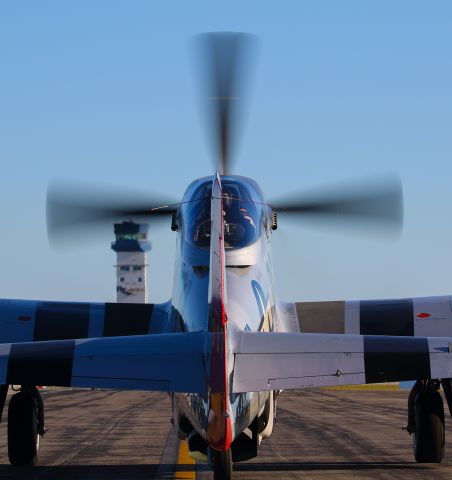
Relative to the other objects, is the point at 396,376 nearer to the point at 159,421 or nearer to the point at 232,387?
the point at 232,387

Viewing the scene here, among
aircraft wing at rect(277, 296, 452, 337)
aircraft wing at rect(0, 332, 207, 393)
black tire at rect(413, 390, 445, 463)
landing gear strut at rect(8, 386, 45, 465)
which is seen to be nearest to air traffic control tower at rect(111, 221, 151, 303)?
aircraft wing at rect(277, 296, 452, 337)

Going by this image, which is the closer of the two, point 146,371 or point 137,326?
point 146,371

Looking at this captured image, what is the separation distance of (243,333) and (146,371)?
1.00 metres

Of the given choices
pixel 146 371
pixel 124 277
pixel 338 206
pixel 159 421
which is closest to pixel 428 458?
pixel 338 206

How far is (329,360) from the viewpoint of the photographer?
10.7 m

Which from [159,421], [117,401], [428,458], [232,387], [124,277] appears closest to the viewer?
[232,387]

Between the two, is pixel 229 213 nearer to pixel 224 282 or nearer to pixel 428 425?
pixel 224 282

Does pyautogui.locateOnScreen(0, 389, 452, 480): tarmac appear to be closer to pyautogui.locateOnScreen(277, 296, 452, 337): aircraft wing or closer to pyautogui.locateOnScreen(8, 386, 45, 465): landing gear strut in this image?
pyautogui.locateOnScreen(8, 386, 45, 465): landing gear strut

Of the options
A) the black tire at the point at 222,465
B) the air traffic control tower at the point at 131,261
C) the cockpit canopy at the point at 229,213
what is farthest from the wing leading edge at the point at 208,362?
the air traffic control tower at the point at 131,261

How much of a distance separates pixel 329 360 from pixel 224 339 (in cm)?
107

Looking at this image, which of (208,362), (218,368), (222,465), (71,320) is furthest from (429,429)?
(218,368)

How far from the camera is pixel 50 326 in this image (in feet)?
56.4

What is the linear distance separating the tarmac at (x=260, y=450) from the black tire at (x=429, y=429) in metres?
0.22

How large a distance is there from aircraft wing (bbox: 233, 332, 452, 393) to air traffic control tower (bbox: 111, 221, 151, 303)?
126 meters
